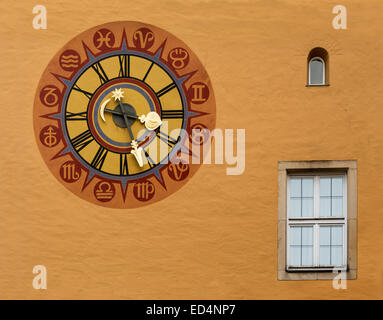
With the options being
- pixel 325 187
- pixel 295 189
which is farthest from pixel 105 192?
pixel 325 187

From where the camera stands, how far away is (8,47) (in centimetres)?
1392

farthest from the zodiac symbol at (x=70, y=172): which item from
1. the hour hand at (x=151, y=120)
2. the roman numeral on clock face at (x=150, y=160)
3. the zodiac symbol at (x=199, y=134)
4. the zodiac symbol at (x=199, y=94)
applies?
the zodiac symbol at (x=199, y=94)

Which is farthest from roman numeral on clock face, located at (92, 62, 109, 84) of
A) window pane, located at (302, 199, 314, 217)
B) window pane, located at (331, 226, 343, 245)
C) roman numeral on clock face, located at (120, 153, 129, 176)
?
window pane, located at (331, 226, 343, 245)

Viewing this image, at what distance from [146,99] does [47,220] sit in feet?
5.70

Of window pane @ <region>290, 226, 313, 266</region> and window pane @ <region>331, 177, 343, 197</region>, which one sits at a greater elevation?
window pane @ <region>331, 177, 343, 197</region>

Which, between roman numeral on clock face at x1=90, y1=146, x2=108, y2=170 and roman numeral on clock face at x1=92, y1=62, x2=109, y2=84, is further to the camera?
roman numeral on clock face at x1=92, y1=62, x2=109, y2=84

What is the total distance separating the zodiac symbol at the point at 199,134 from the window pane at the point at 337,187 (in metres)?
1.48

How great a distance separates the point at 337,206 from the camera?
44.0ft

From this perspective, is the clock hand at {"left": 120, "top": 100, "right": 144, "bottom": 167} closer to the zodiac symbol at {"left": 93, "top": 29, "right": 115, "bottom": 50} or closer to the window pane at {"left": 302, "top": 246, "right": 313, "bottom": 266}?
the zodiac symbol at {"left": 93, "top": 29, "right": 115, "bottom": 50}

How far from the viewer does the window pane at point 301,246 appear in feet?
43.7

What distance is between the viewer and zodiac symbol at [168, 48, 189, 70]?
13.8 m

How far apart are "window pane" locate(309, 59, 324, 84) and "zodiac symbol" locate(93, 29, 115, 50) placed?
89.3 inches

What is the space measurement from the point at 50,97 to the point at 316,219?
10.8 ft
